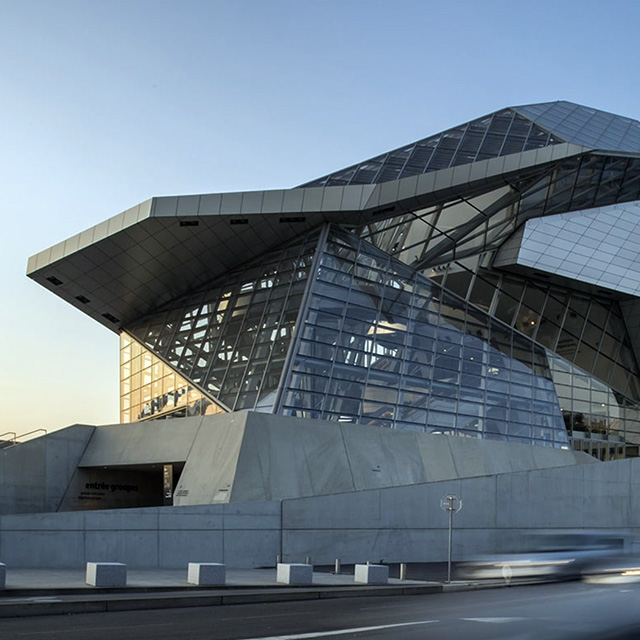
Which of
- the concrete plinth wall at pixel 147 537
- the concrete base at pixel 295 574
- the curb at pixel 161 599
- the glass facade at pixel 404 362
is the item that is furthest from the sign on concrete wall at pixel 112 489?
the curb at pixel 161 599

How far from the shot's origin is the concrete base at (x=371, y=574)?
21.6 m

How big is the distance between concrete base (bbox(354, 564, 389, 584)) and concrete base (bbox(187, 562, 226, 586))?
3.95 m

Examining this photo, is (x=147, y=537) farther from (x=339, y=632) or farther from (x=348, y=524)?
(x=339, y=632)

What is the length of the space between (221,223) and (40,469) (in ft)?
38.7

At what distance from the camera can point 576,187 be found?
43.8 metres

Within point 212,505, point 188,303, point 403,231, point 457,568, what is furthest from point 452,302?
point 212,505

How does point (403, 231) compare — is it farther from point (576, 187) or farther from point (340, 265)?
point (576, 187)

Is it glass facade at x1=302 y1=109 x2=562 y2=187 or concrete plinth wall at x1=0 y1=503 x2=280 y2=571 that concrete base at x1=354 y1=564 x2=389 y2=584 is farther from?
glass facade at x1=302 y1=109 x2=562 y2=187

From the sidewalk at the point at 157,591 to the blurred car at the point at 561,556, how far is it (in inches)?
62.2

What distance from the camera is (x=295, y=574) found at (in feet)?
67.1

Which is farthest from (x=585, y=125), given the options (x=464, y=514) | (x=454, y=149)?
(x=464, y=514)

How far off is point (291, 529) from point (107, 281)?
60.5 ft

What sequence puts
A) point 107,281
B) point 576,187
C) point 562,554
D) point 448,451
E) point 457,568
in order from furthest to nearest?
point 576,187, point 107,281, point 448,451, point 457,568, point 562,554

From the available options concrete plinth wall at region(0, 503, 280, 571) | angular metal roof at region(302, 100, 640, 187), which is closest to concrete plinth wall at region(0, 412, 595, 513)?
concrete plinth wall at region(0, 503, 280, 571)
